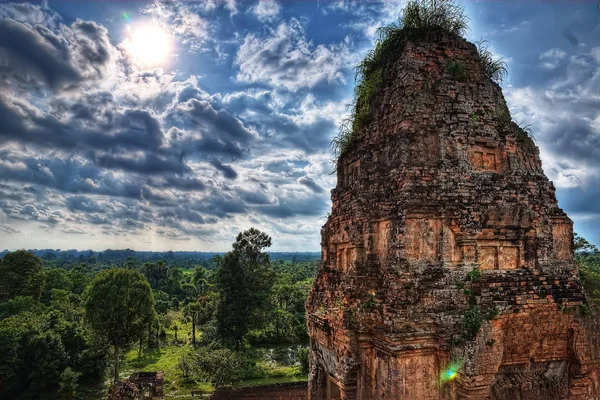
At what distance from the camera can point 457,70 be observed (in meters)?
8.20

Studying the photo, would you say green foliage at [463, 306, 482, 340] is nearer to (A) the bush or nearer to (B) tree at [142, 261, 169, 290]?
(A) the bush

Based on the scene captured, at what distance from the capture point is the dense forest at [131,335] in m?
24.0

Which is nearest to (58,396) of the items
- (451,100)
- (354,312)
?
(354,312)

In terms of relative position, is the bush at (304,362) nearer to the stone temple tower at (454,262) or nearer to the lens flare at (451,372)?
the stone temple tower at (454,262)

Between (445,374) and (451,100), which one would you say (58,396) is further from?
(451,100)

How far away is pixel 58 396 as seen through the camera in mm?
23891

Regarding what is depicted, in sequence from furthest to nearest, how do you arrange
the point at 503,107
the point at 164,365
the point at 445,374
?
the point at 164,365, the point at 503,107, the point at 445,374

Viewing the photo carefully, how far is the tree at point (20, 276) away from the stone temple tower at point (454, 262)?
43.2 metres

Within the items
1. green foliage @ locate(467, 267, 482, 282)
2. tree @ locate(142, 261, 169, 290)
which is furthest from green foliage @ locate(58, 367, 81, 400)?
tree @ locate(142, 261, 169, 290)

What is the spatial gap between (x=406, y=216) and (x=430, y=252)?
872 mm

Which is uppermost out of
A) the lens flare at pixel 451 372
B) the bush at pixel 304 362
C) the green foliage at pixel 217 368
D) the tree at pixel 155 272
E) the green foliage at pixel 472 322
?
the green foliage at pixel 472 322

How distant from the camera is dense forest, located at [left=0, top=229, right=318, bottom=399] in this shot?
947 inches

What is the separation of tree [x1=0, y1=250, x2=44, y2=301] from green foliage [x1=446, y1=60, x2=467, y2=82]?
1814 inches

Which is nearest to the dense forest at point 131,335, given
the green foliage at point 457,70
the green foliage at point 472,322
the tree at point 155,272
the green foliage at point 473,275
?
the green foliage at point 472,322
